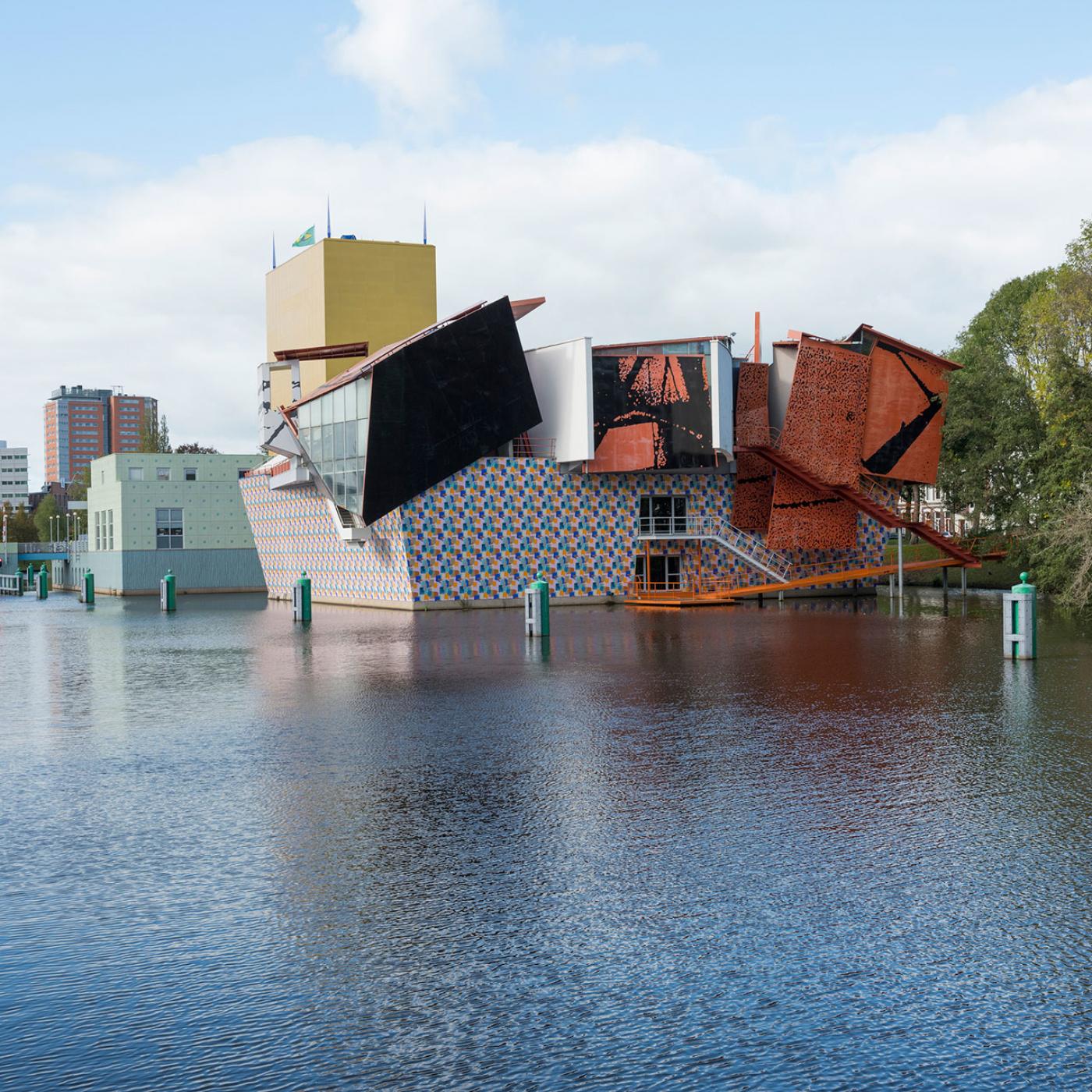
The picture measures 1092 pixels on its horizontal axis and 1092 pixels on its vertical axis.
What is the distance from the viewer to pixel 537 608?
25.0 meters

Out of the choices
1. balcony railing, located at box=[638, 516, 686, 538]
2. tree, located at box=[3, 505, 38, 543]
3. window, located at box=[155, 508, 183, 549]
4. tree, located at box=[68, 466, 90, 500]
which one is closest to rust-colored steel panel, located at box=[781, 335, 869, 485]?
balcony railing, located at box=[638, 516, 686, 538]

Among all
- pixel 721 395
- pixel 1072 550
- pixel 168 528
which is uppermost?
pixel 721 395

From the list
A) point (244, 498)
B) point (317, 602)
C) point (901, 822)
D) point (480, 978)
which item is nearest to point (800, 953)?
point (480, 978)

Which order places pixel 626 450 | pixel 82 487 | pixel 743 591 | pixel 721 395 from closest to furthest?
1. pixel 743 591
2. pixel 721 395
3. pixel 626 450
4. pixel 82 487

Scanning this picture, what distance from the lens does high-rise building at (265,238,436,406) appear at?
6888cm

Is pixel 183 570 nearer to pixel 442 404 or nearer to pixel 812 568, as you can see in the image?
pixel 442 404

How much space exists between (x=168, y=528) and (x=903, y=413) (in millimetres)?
38557

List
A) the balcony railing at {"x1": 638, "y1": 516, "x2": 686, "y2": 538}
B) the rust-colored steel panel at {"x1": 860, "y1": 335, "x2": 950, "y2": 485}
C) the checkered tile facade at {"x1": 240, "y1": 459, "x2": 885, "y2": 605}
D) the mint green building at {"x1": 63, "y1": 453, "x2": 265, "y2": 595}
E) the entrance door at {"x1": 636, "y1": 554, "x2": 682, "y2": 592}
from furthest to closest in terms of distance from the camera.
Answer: the mint green building at {"x1": 63, "y1": 453, "x2": 265, "y2": 595}
the rust-colored steel panel at {"x1": 860, "y1": 335, "x2": 950, "y2": 485}
the entrance door at {"x1": 636, "y1": 554, "x2": 682, "y2": 592}
the balcony railing at {"x1": 638, "y1": 516, "x2": 686, "y2": 538}
the checkered tile facade at {"x1": 240, "y1": 459, "x2": 885, "y2": 605}

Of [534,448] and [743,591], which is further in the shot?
[534,448]

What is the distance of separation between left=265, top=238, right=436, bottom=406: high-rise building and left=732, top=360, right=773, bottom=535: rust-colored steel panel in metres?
28.6

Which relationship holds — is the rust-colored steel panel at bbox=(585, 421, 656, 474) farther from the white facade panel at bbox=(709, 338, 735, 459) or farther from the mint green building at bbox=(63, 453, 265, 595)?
the mint green building at bbox=(63, 453, 265, 595)

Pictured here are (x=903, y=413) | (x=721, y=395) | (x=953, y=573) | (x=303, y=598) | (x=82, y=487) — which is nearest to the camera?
(x=303, y=598)

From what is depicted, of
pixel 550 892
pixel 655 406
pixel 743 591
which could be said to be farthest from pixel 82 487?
pixel 550 892

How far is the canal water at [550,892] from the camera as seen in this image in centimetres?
477
